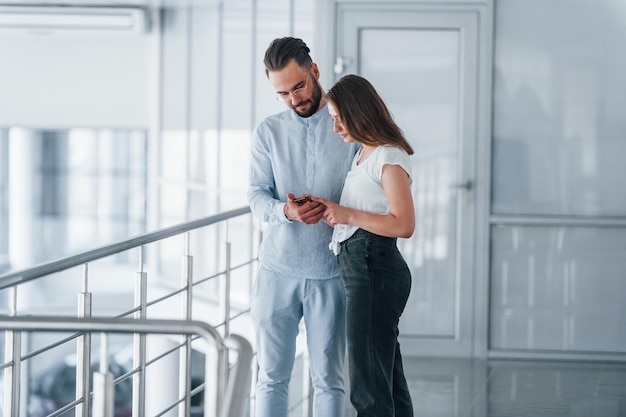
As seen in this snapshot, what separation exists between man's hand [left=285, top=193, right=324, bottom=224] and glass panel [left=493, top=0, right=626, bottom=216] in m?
2.83

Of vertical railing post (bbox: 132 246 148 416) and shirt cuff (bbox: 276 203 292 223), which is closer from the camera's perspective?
shirt cuff (bbox: 276 203 292 223)

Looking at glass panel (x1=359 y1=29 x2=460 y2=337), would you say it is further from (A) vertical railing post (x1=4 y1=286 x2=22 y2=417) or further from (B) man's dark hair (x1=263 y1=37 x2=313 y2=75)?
(A) vertical railing post (x1=4 y1=286 x2=22 y2=417)

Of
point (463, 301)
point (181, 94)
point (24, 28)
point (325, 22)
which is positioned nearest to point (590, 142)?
point (463, 301)

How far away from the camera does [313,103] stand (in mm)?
2826

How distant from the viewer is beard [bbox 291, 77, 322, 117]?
2.81 m

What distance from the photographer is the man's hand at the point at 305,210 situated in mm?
2674

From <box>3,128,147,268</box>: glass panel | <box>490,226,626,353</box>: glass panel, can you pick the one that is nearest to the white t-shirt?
<box>490,226,626,353</box>: glass panel

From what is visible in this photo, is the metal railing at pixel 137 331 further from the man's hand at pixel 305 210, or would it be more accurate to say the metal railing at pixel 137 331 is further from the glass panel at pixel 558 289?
the glass panel at pixel 558 289

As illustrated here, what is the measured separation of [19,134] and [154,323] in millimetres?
13509

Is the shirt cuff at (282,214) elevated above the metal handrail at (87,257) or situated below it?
above

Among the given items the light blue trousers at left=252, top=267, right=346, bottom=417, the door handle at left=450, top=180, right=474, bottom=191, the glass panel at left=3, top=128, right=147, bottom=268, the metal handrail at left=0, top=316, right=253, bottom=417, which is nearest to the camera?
the metal handrail at left=0, top=316, right=253, bottom=417

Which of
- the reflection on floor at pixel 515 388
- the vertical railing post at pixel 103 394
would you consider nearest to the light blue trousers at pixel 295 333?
the vertical railing post at pixel 103 394

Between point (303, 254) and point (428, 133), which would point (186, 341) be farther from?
point (428, 133)

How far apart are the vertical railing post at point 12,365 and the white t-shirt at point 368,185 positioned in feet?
2.94
